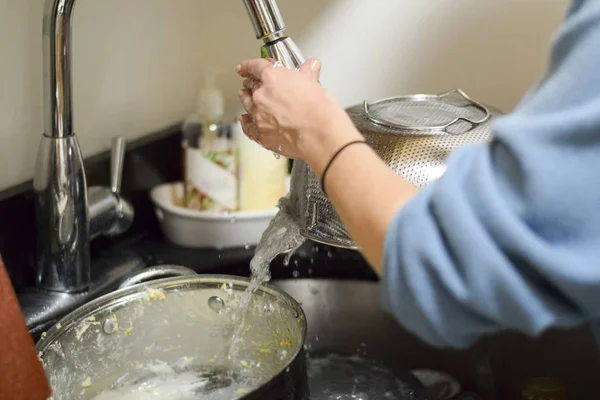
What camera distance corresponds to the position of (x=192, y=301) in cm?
79

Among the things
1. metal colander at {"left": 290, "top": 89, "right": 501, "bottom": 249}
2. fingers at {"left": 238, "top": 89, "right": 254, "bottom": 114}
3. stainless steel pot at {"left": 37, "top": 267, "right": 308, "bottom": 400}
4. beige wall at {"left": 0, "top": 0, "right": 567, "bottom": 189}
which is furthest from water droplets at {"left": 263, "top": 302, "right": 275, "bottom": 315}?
beige wall at {"left": 0, "top": 0, "right": 567, "bottom": 189}

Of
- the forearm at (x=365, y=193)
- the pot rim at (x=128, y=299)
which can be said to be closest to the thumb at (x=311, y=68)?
the forearm at (x=365, y=193)

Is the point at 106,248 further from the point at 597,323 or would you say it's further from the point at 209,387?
the point at 597,323

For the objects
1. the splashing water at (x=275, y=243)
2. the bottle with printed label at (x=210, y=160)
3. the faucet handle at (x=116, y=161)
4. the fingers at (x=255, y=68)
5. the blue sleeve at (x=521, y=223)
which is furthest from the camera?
the bottle with printed label at (x=210, y=160)

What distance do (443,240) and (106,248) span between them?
66cm

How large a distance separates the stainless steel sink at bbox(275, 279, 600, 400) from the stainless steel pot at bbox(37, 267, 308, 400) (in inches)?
7.9

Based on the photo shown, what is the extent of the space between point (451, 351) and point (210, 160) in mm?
437

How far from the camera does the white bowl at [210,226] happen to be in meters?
0.98

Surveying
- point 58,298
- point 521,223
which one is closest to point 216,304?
point 58,298

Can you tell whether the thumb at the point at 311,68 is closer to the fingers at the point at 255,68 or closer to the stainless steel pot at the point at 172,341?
the fingers at the point at 255,68

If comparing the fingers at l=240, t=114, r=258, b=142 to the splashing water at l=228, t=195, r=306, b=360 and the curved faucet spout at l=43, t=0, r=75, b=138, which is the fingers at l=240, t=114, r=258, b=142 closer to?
the splashing water at l=228, t=195, r=306, b=360

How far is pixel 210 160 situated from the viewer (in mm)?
998

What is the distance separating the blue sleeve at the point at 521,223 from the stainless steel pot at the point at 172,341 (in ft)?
0.92

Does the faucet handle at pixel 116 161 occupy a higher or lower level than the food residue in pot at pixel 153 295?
higher
